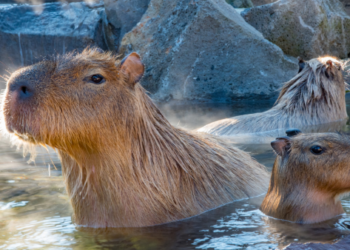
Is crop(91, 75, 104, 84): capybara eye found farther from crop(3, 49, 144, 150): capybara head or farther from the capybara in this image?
the capybara

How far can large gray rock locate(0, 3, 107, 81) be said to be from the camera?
11.0 metres

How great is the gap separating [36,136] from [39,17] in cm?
926

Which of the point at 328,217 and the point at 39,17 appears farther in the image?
the point at 39,17

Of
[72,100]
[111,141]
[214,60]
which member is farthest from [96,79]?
[214,60]

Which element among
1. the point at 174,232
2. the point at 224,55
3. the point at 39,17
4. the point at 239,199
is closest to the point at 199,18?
the point at 224,55

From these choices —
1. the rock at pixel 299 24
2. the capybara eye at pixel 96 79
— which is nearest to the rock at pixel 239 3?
the rock at pixel 299 24

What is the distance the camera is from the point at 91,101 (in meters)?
2.80

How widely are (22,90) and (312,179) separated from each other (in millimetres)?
1860

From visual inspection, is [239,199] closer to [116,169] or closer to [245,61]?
[116,169]

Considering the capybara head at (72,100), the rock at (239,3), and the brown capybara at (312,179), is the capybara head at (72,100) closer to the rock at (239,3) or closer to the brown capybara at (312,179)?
the brown capybara at (312,179)

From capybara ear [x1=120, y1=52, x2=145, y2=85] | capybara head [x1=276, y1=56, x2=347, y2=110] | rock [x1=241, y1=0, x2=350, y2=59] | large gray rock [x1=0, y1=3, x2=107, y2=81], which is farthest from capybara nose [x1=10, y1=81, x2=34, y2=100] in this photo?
rock [x1=241, y1=0, x2=350, y2=59]

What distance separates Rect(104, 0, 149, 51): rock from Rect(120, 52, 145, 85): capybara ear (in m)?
8.13

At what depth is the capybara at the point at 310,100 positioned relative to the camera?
6133mm

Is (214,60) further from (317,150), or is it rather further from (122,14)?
(317,150)
